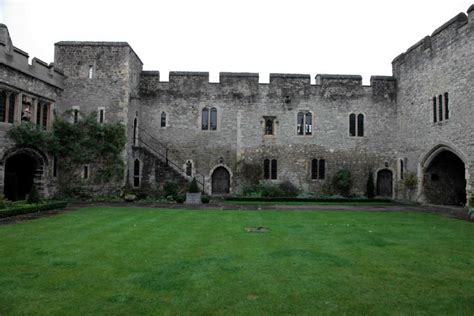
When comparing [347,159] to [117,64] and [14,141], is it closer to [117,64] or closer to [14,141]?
[117,64]

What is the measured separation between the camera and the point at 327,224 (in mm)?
12094

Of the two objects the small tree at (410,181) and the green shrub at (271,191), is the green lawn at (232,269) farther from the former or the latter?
the green shrub at (271,191)

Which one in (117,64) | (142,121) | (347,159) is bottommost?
(347,159)

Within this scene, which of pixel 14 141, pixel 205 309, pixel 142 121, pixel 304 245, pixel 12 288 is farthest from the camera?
pixel 142 121

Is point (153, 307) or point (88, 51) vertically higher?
point (88, 51)

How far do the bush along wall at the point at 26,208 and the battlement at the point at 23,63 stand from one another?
678 cm

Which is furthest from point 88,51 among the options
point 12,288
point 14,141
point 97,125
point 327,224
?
point 12,288

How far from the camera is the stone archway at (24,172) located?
1862 cm

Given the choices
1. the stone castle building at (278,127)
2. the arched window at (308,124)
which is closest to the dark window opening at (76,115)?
the stone castle building at (278,127)

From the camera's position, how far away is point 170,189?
21.6 metres

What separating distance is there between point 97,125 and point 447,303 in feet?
64.1

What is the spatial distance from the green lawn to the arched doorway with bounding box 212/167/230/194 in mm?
13779

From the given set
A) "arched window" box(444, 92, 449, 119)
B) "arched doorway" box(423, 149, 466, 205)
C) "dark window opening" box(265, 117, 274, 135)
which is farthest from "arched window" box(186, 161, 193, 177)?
"arched window" box(444, 92, 449, 119)

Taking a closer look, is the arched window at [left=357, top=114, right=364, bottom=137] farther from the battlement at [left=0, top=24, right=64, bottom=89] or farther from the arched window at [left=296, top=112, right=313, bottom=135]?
the battlement at [left=0, top=24, right=64, bottom=89]
